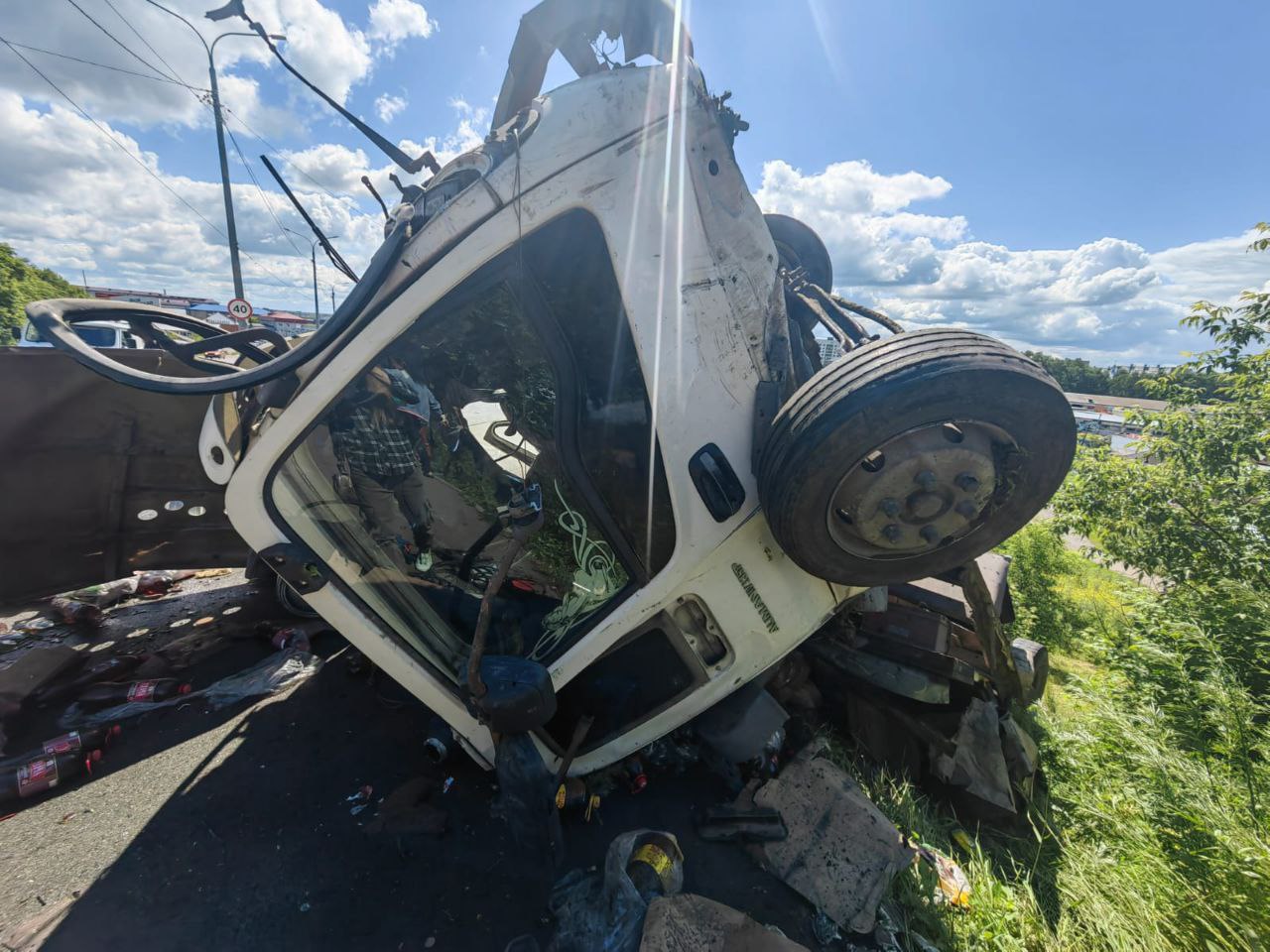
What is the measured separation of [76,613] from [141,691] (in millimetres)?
1226

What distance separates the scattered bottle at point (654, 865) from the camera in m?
1.74

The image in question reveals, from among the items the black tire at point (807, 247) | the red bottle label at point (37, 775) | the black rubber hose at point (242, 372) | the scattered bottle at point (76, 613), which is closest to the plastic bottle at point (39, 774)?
the red bottle label at point (37, 775)

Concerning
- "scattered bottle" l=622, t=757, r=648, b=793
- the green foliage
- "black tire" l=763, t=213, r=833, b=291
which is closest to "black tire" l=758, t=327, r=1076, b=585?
"scattered bottle" l=622, t=757, r=648, b=793

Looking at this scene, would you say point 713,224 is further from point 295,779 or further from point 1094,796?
point 1094,796

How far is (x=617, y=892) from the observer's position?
1652 mm

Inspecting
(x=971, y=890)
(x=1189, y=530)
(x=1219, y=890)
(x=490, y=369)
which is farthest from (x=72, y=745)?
(x=1189, y=530)

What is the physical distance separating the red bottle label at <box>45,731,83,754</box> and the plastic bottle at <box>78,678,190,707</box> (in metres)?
0.36

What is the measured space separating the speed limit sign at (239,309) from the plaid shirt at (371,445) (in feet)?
31.8

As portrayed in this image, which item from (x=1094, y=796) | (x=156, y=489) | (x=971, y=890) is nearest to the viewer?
(x=971, y=890)

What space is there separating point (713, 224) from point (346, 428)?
1952 mm

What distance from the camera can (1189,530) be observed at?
12.0 feet

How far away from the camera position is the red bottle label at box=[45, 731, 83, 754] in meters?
2.25

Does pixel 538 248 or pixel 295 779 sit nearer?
pixel 538 248

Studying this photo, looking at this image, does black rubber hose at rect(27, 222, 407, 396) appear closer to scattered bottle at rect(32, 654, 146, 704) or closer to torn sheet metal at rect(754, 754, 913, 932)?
scattered bottle at rect(32, 654, 146, 704)
